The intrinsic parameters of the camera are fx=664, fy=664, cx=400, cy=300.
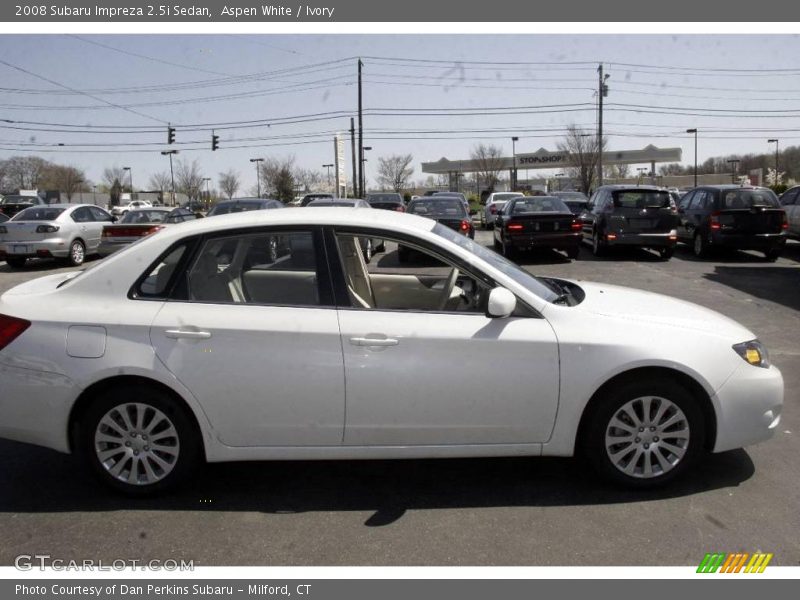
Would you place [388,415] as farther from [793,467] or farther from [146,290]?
[793,467]

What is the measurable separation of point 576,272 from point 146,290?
37.4 ft

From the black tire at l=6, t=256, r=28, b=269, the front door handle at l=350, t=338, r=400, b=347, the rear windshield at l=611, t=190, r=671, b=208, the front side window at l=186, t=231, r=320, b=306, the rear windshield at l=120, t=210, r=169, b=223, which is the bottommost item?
the black tire at l=6, t=256, r=28, b=269

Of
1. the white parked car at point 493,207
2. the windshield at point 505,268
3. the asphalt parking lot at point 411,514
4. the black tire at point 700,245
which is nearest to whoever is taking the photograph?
the asphalt parking lot at point 411,514

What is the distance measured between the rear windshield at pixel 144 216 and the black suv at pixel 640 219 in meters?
10.7

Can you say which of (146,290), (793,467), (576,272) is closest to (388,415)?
(146,290)

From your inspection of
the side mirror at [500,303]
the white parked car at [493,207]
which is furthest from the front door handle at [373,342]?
the white parked car at [493,207]

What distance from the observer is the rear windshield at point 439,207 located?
53.1ft

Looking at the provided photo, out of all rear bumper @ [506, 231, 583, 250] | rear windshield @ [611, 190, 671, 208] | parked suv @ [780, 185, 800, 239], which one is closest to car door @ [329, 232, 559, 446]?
rear bumper @ [506, 231, 583, 250]

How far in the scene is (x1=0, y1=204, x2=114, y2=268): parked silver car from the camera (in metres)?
16.0

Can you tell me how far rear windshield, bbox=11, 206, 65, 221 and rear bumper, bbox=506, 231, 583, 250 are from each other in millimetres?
11244

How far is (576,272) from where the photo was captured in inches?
551

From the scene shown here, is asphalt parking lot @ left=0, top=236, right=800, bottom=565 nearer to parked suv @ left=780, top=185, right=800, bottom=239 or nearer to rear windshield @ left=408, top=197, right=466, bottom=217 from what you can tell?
rear windshield @ left=408, top=197, right=466, bottom=217

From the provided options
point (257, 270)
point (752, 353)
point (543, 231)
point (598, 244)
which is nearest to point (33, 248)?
point (543, 231)

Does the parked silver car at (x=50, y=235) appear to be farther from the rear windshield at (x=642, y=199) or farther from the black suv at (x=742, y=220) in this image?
the black suv at (x=742, y=220)
